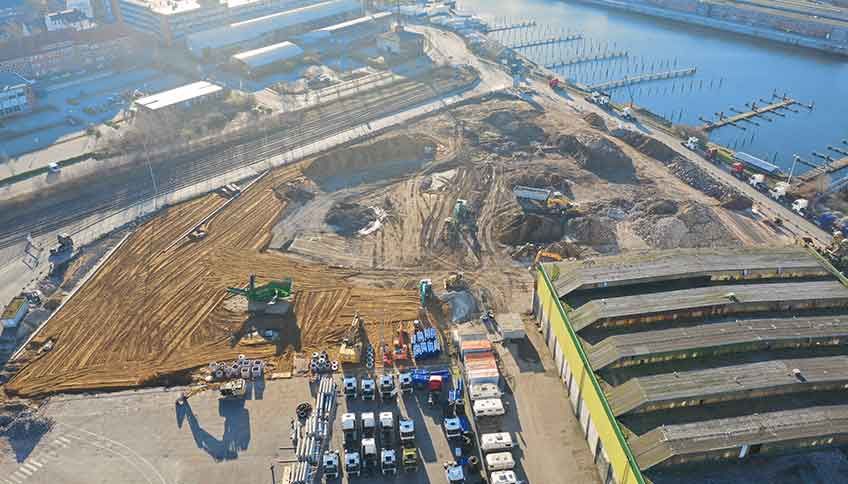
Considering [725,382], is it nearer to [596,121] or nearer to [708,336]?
[708,336]

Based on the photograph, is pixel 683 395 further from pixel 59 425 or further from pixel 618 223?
pixel 59 425

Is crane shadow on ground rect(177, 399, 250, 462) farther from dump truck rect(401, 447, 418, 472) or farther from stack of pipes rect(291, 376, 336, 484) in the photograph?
dump truck rect(401, 447, 418, 472)

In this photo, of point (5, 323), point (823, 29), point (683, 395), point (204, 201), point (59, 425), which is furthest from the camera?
point (823, 29)

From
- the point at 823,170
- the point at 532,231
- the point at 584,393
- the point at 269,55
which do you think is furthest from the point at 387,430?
the point at 269,55

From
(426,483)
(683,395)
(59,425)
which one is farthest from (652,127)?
(59,425)

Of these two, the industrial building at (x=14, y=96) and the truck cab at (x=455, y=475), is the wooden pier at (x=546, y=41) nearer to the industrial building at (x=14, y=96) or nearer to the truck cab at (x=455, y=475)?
the industrial building at (x=14, y=96)

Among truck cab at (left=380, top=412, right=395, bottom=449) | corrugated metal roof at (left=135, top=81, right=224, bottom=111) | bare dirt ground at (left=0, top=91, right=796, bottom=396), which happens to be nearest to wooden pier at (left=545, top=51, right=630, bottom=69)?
bare dirt ground at (left=0, top=91, right=796, bottom=396)
